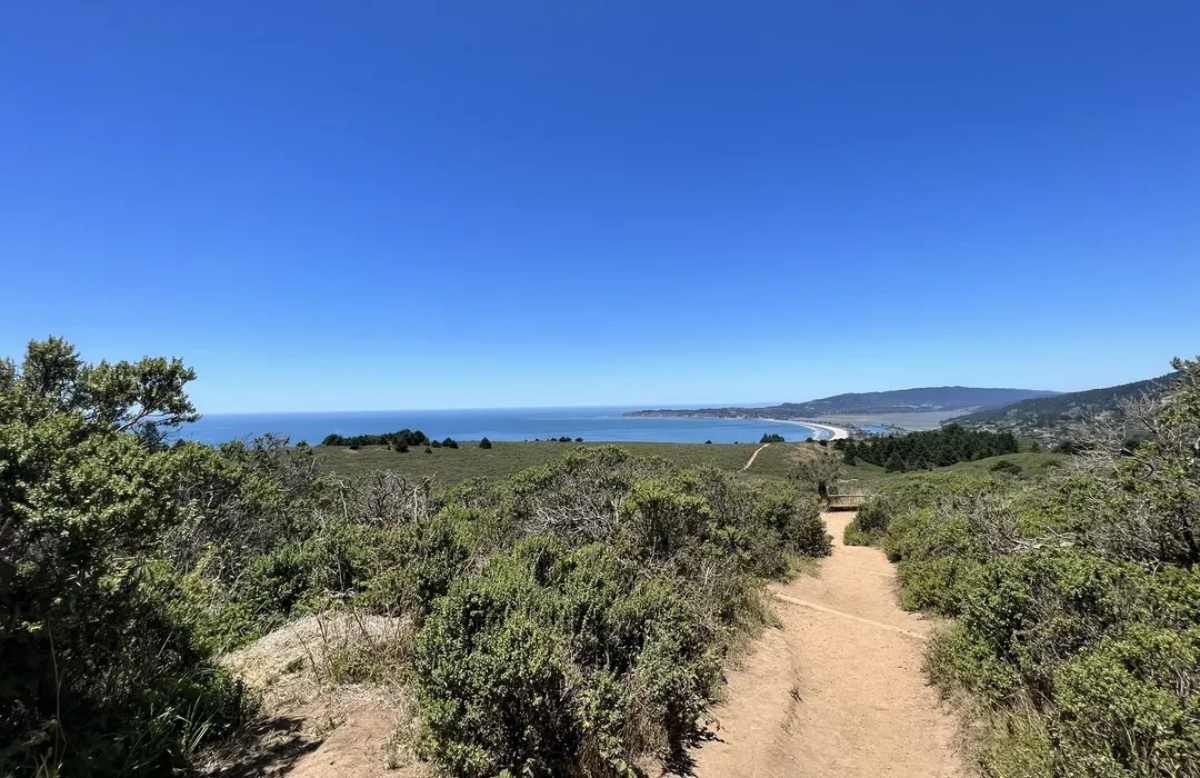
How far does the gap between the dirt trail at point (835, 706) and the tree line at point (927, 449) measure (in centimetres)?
5133

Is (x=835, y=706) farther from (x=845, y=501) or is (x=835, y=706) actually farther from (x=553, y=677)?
(x=845, y=501)

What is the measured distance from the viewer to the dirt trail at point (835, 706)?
15.5 ft

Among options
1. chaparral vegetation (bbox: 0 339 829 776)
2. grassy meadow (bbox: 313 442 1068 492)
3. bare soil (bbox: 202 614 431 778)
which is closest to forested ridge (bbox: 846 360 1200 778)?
chaparral vegetation (bbox: 0 339 829 776)

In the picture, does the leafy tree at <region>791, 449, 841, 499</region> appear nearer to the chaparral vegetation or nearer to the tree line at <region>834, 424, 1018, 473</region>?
the chaparral vegetation

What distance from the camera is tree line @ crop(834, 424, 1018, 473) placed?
56000mm

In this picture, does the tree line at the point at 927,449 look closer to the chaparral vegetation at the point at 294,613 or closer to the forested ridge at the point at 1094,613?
the forested ridge at the point at 1094,613

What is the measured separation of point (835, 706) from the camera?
19.9ft

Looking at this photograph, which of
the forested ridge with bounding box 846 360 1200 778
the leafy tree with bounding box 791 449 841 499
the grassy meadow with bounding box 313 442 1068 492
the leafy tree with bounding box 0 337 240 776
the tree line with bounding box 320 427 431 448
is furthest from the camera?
the tree line with bounding box 320 427 431 448

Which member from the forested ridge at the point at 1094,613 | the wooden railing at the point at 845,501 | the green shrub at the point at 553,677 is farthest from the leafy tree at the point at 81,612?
the wooden railing at the point at 845,501

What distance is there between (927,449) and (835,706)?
63.4 metres

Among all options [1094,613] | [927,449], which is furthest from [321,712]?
[927,449]

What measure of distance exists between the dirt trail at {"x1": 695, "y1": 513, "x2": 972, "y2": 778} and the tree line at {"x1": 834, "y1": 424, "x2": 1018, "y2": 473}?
2021 inches

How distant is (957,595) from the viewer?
Result: 752 cm

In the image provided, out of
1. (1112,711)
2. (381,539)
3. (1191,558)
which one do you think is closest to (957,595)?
(1191,558)
